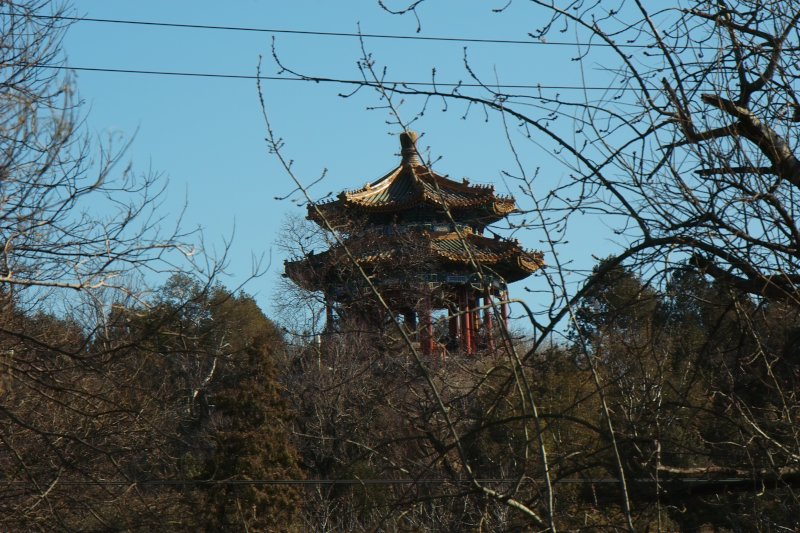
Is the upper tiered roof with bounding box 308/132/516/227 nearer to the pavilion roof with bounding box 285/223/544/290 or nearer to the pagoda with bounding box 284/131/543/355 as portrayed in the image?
the pagoda with bounding box 284/131/543/355

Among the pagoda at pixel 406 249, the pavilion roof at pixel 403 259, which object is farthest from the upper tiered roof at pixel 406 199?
the pavilion roof at pixel 403 259

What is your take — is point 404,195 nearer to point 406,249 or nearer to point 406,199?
point 406,199

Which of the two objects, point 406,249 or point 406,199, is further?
point 406,199

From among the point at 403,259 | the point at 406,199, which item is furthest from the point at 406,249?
the point at 406,199

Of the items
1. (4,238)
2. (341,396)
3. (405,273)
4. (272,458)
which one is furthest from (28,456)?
(405,273)

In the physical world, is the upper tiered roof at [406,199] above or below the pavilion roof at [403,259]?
above

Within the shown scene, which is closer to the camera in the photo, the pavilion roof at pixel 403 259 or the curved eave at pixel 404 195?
the pavilion roof at pixel 403 259

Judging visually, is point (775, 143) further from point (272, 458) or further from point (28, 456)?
point (272, 458)

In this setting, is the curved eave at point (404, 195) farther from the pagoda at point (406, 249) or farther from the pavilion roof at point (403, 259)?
the pavilion roof at point (403, 259)

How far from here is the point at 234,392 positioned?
57.8 feet

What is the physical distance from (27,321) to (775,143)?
725 centimetres

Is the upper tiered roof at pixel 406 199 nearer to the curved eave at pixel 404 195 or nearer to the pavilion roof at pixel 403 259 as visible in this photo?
the curved eave at pixel 404 195

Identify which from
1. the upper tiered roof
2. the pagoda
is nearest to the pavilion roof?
the pagoda

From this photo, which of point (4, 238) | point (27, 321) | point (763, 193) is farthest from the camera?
point (27, 321)
